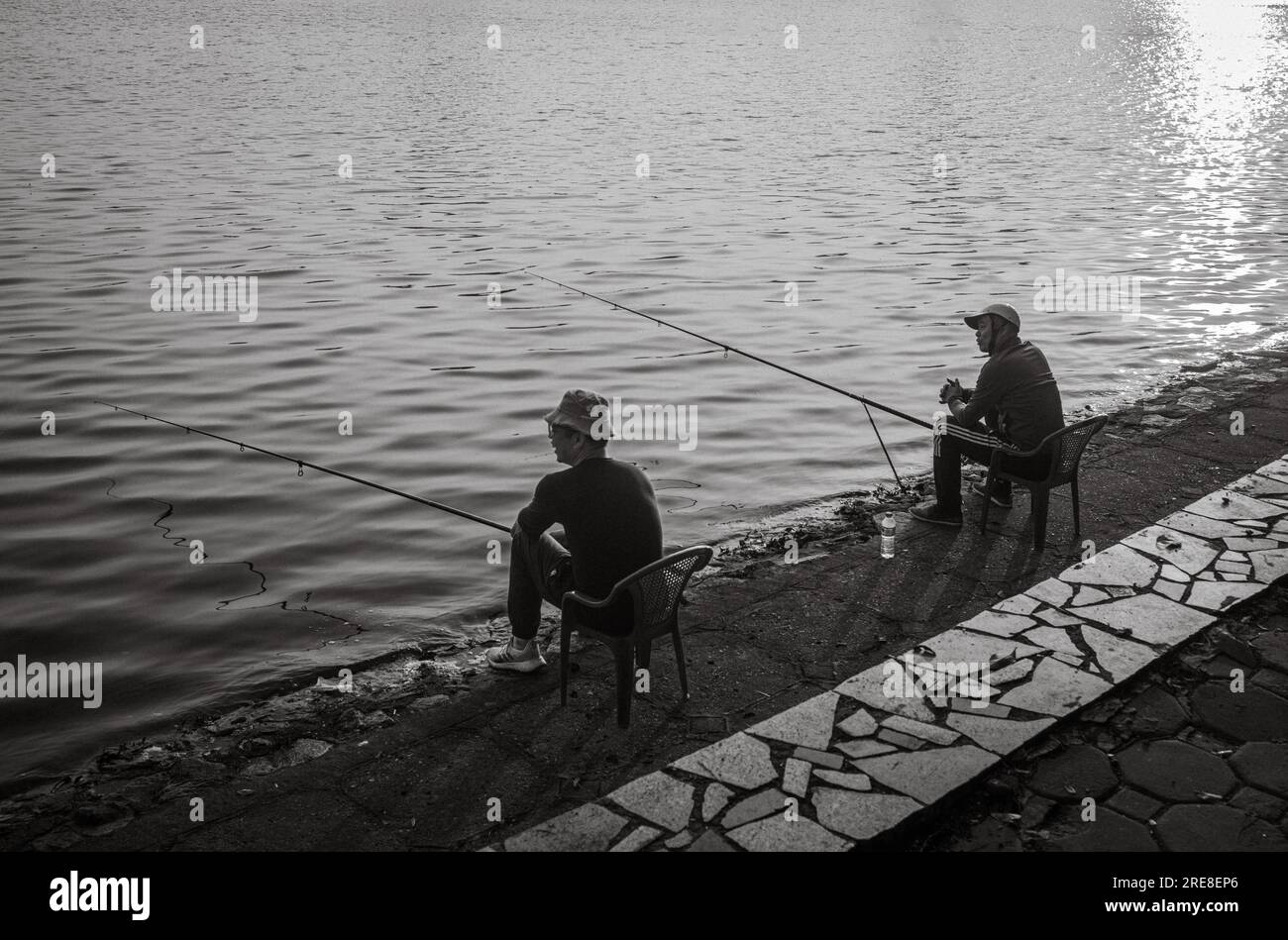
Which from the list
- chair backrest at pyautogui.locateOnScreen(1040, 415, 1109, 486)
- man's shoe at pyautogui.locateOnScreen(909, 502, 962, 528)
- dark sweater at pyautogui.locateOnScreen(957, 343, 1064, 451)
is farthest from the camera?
man's shoe at pyautogui.locateOnScreen(909, 502, 962, 528)

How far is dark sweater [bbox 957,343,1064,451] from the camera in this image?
6719 mm

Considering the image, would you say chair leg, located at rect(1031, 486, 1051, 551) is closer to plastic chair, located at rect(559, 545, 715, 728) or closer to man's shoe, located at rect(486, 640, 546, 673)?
plastic chair, located at rect(559, 545, 715, 728)

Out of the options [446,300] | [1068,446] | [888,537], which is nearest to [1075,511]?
[1068,446]

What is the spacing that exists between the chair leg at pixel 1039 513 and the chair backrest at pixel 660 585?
2.75 m

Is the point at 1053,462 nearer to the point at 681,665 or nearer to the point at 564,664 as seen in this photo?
the point at 681,665

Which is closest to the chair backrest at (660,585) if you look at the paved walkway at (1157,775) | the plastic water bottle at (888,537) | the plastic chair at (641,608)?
the plastic chair at (641,608)

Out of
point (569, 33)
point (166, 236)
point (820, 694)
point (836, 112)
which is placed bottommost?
point (820, 694)

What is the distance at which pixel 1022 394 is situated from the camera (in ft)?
22.2

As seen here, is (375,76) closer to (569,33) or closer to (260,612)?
(569,33)

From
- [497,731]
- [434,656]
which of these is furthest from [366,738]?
[434,656]

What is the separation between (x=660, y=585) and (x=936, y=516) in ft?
9.75

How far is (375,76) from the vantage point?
41.5 metres

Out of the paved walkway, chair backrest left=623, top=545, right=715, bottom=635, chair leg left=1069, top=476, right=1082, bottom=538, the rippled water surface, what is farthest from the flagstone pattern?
the rippled water surface
